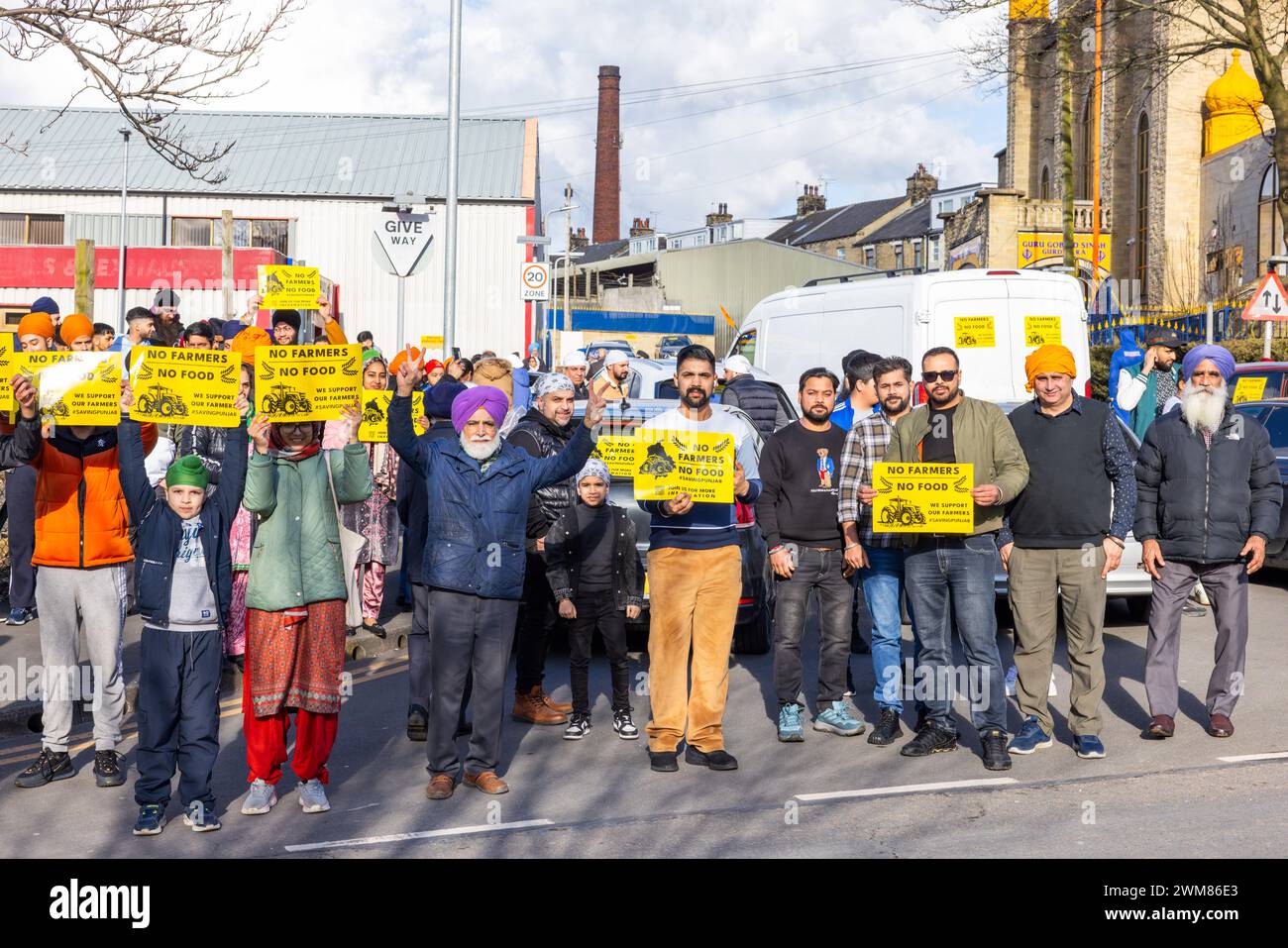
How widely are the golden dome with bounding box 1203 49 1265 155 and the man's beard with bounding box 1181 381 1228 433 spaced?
3493 cm

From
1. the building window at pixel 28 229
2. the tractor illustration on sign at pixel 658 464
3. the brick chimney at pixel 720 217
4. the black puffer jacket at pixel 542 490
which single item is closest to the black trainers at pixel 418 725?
the black puffer jacket at pixel 542 490

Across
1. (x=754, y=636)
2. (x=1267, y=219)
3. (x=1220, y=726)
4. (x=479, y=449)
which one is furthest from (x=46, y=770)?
(x=1267, y=219)

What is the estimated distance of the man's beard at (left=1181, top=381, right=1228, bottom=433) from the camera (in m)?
8.09

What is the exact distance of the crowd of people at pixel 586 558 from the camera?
6.64 meters

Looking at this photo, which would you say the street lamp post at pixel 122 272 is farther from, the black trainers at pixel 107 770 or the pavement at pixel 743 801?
the pavement at pixel 743 801

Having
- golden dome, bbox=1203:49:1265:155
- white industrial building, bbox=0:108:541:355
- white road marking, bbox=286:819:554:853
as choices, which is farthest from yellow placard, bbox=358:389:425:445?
golden dome, bbox=1203:49:1265:155

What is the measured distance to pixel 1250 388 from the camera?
53.5 feet

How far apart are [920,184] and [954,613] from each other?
7895 cm

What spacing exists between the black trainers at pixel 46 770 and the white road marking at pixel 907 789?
143 inches

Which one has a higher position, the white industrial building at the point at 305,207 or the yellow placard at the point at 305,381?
the white industrial building at the point at 305,207

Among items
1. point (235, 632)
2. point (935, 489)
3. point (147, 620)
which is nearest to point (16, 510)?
point (235, 632)

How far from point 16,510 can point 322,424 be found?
Result: 4.71 m

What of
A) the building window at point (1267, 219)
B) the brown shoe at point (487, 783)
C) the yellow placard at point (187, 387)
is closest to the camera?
the yellow placard at point (187, 387)

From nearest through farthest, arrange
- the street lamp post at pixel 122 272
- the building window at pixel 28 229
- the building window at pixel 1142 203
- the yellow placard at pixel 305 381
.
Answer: the yellow placard at pixel 305 381
the street lamp post at pixel 122 272
the building window at pixel 1142 203
the building window at pixel 28 229
